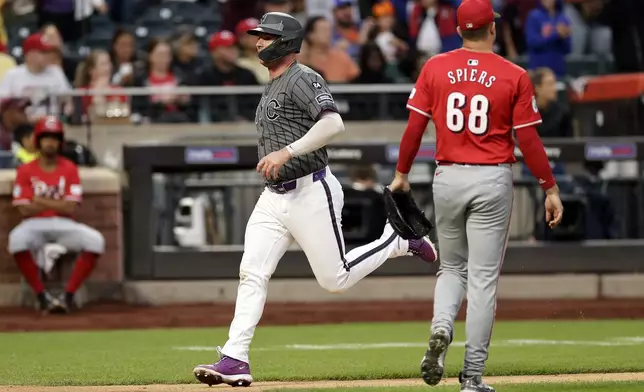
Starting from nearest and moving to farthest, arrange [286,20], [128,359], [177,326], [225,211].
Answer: [286,20], [128,359], [177,326], [225,211]

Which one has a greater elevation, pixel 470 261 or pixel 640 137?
pixel 640 137

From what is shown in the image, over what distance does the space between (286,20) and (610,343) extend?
4.36 meters

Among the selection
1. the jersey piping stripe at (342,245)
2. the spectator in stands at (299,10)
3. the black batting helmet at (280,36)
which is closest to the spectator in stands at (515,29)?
the spectator in stands at (299,10)

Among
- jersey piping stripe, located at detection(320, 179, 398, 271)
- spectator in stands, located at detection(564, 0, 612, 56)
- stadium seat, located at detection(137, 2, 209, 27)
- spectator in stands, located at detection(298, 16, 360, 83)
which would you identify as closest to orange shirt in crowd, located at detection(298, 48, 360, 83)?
spectator in stands, located at detection(298, 16, 360, 83)

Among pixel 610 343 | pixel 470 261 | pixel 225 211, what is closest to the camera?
pixel 470 261

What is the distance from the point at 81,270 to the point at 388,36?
5893mm

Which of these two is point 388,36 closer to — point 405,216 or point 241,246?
point 241,246

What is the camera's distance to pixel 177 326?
12344 mm

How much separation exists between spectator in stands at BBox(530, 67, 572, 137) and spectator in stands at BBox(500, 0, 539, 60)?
7.94ft

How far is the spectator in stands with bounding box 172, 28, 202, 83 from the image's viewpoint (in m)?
15.7

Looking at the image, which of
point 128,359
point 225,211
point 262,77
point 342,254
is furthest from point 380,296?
point 342,254

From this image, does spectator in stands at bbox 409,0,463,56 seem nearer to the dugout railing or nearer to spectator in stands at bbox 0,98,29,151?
the dugout railing

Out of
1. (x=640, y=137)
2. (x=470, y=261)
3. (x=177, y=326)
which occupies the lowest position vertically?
(x=177, y=326)

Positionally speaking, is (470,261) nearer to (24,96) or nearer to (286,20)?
(286,20)
